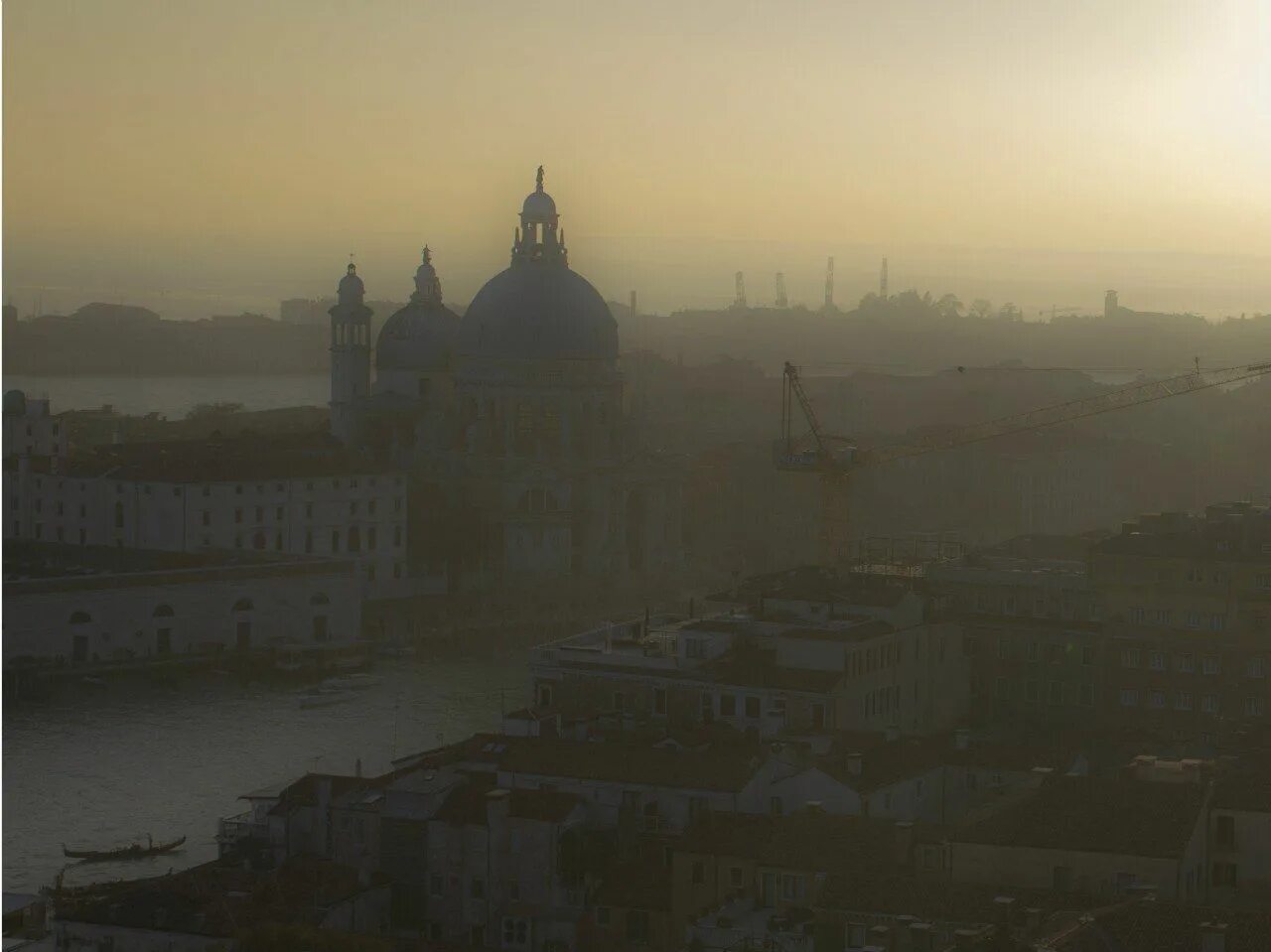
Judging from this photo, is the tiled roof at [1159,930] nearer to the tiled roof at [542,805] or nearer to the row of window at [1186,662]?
the tiled roof at [542,805]

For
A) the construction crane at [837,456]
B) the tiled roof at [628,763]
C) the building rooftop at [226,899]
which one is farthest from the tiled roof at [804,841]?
the construction crane at [837,456]

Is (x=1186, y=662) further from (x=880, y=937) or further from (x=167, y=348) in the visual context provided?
(x=167, y=348)

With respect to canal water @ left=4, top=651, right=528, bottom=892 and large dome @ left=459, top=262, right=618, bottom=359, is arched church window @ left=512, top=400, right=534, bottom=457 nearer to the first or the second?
large dome @ left=459, top=262, right=618, bottom=359

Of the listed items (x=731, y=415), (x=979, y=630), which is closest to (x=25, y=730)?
(x=979, y=630)

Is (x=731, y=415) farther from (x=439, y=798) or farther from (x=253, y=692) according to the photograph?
(x=439, y=798)

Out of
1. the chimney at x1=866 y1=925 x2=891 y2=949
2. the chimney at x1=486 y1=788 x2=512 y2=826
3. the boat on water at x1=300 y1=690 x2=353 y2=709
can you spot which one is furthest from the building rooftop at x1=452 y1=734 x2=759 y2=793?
the boat on water at x1=300 y1=690 x2=353 y2=709

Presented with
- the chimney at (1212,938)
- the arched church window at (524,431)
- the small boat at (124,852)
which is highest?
the arched church window at (524,431)

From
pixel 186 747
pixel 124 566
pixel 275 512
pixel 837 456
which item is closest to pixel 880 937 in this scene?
pixel 186 747
